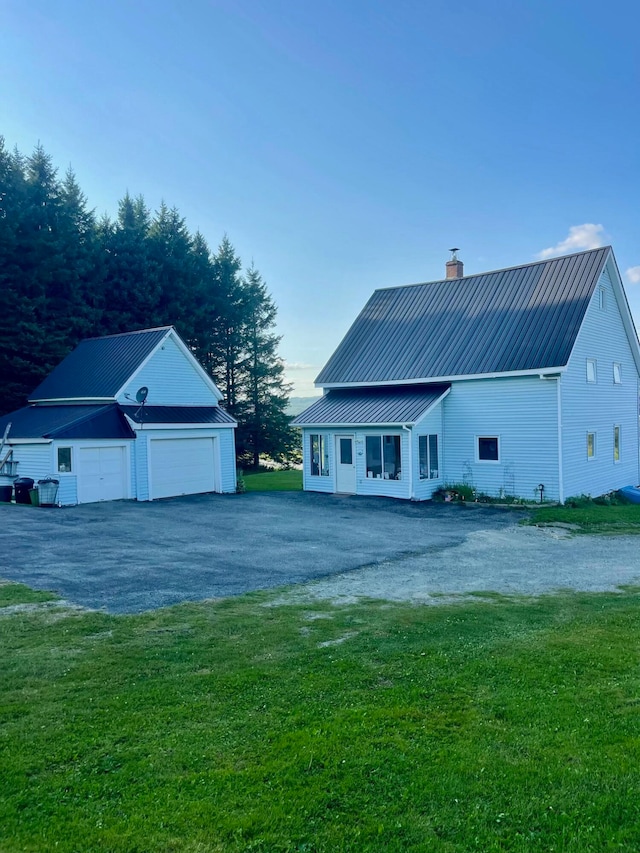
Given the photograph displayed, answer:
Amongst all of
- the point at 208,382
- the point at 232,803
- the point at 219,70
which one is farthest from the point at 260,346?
the point at 232,803

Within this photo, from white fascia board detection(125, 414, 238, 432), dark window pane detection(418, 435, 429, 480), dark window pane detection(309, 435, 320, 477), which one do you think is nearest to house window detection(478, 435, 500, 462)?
dark window pane detection(418, 435, 429, 480)

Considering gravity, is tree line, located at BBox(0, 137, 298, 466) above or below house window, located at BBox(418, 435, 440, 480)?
above

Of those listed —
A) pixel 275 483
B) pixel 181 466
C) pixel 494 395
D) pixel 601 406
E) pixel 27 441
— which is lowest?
pixel 275 483

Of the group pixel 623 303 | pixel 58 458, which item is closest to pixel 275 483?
pixel 58 458

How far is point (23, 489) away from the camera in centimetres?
1994

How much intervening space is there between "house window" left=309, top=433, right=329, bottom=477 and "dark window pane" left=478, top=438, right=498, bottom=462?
550 cm

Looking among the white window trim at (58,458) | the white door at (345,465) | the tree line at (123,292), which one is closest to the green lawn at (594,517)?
the white door at (345,465)

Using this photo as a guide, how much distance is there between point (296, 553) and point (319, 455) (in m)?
10.8

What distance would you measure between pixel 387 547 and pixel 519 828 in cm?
958

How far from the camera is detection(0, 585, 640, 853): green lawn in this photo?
3.51 m

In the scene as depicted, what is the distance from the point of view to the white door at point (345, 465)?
22.0 meters

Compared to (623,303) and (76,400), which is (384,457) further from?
(76,400)

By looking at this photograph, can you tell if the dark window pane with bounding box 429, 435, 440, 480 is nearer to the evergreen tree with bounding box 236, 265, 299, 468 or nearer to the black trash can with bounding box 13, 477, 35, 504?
the black trash can with bounding box 13, 477, 35, 504

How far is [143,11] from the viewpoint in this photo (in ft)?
47.5
